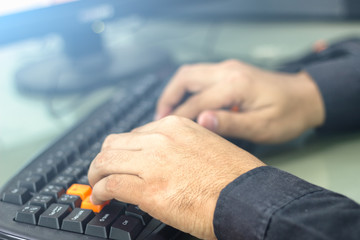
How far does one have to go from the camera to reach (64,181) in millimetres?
423

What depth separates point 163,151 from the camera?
39 centimetres

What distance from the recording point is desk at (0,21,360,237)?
500 millimetres

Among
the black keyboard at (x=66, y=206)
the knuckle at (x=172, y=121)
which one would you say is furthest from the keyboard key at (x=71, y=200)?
the knuckle at (x=172, y=121)

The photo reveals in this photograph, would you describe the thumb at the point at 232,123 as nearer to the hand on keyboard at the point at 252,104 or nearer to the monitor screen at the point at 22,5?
the hand on keyboard at the point at 252,104

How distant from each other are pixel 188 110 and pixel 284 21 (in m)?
0.63

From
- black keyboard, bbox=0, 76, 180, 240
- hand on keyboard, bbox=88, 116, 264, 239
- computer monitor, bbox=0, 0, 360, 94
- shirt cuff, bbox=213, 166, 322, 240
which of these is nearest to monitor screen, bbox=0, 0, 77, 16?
computer monitor, bbox=0, 0, 360, 94

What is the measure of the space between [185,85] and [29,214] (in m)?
0.30

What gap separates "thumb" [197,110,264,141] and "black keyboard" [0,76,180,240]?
0.11 metres

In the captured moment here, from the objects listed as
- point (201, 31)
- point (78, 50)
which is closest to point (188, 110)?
point (78, 50)

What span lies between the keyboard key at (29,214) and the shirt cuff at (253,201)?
16 centimetres

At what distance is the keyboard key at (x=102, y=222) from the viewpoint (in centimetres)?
35

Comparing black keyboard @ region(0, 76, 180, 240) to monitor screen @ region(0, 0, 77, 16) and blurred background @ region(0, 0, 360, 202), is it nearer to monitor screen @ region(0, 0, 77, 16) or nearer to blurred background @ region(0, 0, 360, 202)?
blurred background @ region(0, 0, 360, 202)

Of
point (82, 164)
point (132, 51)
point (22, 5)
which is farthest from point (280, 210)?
point (132, 51)

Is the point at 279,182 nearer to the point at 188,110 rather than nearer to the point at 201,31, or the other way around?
the point at 188,110
